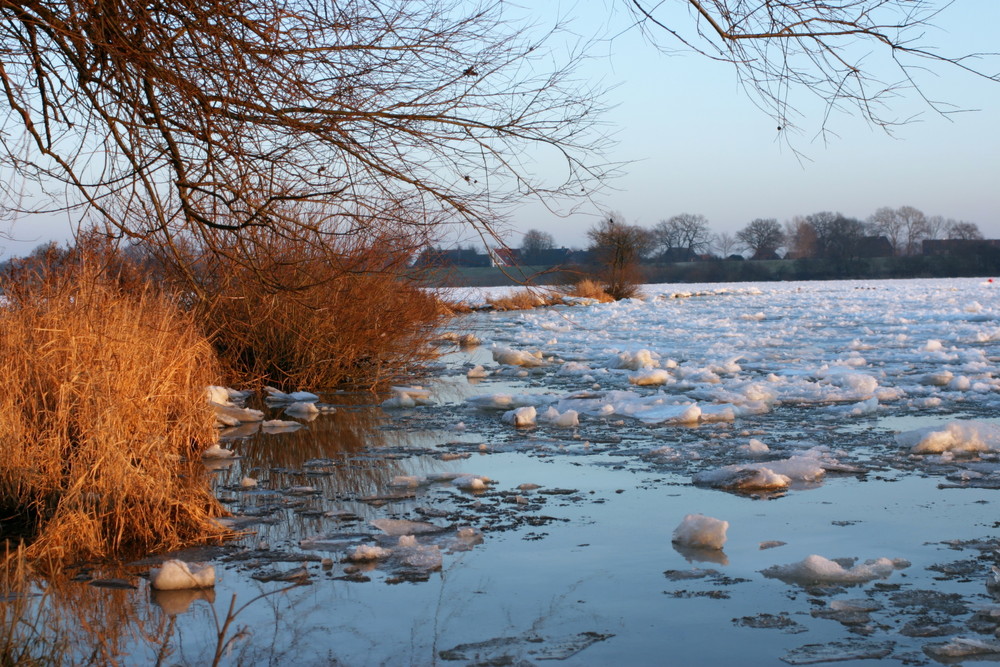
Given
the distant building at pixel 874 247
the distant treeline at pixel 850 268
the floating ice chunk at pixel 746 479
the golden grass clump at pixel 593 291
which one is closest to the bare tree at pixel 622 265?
the golden grass clump at pixel 593 291

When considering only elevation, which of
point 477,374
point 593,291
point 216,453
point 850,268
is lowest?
point 216,453

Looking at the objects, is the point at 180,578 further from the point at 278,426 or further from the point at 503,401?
the point at 503,401

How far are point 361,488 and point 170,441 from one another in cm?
115

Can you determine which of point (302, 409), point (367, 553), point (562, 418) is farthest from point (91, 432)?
point (302, 409)

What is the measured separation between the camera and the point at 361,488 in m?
5.67

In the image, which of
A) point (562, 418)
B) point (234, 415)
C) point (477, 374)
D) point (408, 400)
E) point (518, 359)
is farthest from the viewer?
point (518, 359)

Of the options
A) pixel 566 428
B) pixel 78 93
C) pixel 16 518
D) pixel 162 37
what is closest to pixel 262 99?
pixel 162 37

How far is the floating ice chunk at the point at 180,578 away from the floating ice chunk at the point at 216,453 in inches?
115

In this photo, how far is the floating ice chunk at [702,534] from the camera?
13.9 feet

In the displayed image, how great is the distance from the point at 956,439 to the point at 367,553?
4.18 meters

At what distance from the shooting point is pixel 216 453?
6766 mm

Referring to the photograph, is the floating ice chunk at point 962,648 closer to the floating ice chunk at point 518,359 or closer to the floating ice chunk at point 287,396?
the floating ice chunk at point 287,396

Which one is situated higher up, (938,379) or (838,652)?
(938,379)

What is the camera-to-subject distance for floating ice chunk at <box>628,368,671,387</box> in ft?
34.0
